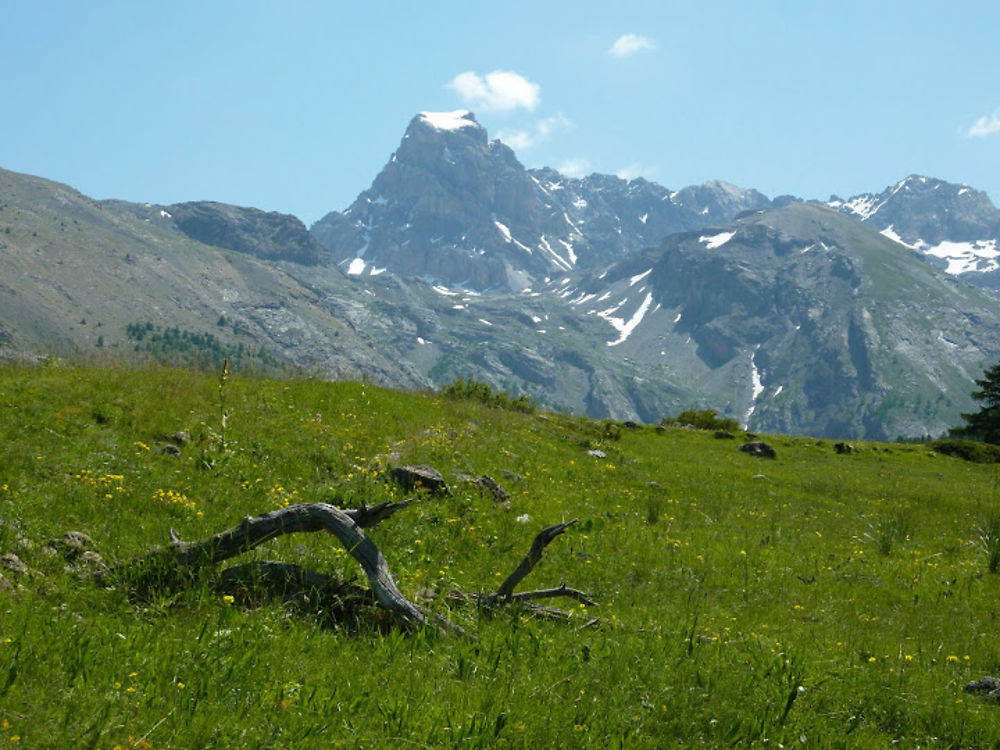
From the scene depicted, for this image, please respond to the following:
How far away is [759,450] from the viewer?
136 ft

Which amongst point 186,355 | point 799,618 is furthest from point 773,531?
point 186,355

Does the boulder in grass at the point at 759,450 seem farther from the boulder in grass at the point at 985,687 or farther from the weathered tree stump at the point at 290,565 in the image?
the weathered tree stump at the point at 290,565

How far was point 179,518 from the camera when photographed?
1008 centimetres

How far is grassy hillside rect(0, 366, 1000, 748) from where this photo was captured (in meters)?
4.87

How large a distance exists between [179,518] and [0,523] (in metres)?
2.44

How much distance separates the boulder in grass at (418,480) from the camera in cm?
1484

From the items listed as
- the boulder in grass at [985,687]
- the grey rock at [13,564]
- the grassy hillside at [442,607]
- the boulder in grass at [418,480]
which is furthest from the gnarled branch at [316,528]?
the boulder in grass at [418,480]

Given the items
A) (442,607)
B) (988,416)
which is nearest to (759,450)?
(442,607)

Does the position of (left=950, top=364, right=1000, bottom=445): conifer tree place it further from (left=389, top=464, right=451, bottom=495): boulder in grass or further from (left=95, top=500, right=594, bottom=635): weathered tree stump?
(left=95, top=500, right=594, bottom=635): weathered tree stump

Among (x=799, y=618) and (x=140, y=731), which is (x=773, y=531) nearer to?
(x=799, y=618)

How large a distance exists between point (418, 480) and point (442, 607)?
24.2 ft

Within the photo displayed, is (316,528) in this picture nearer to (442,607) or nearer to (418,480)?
(442,607)

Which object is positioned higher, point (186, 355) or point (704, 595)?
point (186, 355)

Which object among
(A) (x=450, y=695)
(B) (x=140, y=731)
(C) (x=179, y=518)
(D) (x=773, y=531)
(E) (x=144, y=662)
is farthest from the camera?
(D) (x=773, y=531)
